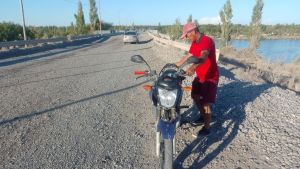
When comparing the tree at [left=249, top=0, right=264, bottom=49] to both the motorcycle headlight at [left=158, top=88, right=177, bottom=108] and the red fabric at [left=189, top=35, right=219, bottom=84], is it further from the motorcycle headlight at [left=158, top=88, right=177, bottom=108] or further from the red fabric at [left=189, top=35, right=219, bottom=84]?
the motorcycle headlight at [left=158, top=88, right=177, bottom=108]

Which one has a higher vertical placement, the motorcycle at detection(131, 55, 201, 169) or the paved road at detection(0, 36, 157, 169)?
the motorcycle at detection(131, 55, 201, 169)

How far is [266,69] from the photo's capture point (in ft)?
61.1

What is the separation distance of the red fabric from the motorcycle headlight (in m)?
1.28

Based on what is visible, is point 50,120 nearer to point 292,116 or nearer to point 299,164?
point 299,164

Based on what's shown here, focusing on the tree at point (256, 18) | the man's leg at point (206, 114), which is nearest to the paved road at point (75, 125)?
the man's leg at point (206, 114)

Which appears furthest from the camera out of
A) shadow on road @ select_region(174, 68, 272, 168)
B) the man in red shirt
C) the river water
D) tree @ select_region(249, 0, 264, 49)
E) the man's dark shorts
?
tree @ select_region(249, 0, 264, 49)

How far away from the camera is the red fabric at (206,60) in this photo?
5000 millimetres

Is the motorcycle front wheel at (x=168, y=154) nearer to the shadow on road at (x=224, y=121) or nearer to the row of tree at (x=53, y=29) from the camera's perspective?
the shadow on road at (x=224, y=121)

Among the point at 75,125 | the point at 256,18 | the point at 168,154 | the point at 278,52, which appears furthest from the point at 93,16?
the point at 168,154

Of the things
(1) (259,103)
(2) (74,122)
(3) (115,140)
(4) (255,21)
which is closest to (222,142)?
(3) (115,140)

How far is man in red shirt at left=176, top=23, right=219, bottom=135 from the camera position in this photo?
16.4ft


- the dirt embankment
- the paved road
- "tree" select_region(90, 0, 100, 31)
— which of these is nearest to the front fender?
the paved road

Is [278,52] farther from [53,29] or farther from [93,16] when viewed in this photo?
[93,16]

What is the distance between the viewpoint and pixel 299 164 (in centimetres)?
446
